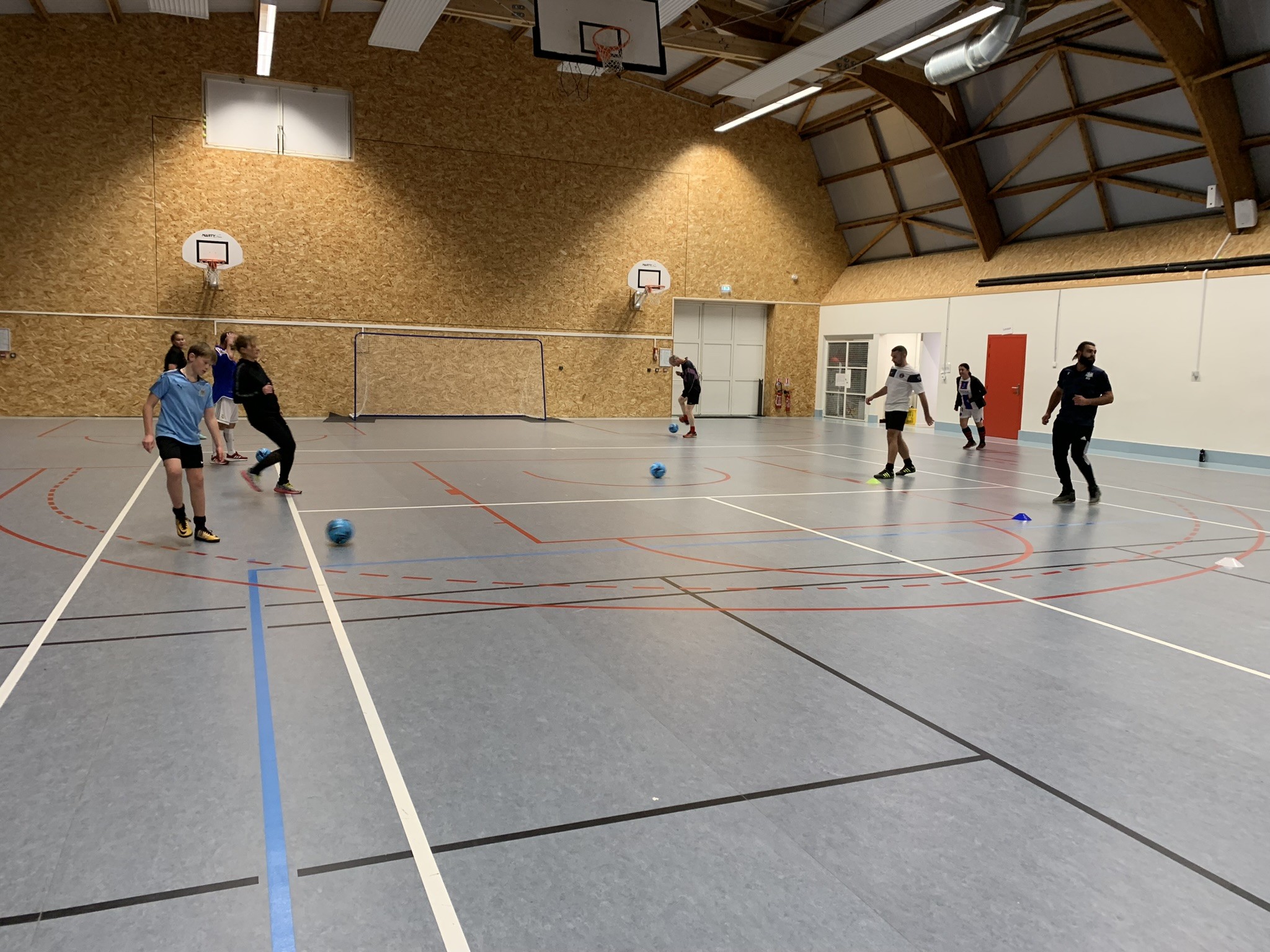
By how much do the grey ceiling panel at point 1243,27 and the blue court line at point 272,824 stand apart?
1973 cm

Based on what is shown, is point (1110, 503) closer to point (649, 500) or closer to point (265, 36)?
point (649, 500)

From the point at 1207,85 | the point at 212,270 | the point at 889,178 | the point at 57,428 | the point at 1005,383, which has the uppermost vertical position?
the point at 889,178

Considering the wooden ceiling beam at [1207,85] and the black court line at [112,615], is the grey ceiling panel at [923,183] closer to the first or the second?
the wooden ceiling beam at [1207,85]

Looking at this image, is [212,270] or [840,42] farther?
[212,270]

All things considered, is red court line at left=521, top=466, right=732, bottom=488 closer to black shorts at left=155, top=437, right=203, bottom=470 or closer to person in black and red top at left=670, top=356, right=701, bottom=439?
black shorts at left=155, top=437, right=203, bottom=470

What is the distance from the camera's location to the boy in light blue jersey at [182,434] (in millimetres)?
7727

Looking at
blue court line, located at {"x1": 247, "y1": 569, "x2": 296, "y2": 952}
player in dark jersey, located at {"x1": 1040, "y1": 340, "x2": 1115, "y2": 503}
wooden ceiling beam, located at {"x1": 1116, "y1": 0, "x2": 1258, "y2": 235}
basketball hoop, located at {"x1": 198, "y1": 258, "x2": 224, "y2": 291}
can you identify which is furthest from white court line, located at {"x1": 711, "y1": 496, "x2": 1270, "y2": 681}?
basketball hoop, located at {"x1": 198, "y1": 258, "x2": 224, "y2": 291}

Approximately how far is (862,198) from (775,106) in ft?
22.9

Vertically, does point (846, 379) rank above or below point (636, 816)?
above

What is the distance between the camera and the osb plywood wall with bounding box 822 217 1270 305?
19250 millimetres

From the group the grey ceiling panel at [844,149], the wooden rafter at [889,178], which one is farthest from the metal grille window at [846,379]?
the grey ceiling panel at [844,149]

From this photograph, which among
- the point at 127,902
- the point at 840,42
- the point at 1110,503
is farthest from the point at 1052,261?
the point at 127,902

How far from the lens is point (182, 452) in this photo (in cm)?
787

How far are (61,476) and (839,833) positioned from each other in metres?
11.8
